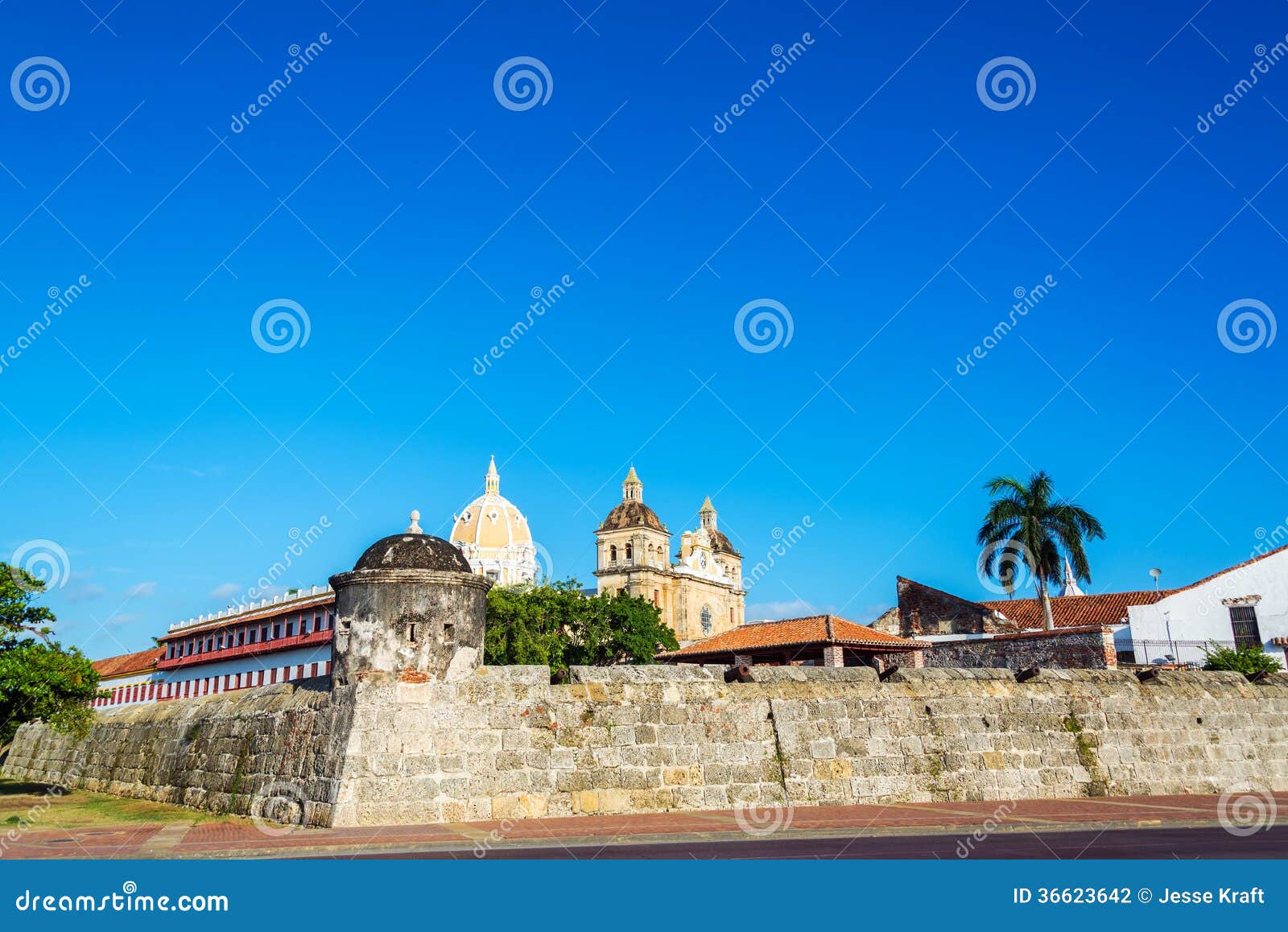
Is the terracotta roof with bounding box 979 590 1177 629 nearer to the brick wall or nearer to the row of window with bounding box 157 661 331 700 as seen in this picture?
the brick wall

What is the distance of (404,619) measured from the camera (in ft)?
40.3

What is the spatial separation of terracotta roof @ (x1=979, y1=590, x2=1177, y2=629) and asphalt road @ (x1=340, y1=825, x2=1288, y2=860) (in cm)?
3010

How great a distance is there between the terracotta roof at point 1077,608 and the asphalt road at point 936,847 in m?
30.1

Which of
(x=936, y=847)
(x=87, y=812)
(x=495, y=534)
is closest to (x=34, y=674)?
(x=87, y=812)

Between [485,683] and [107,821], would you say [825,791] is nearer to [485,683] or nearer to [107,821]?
[485,683]

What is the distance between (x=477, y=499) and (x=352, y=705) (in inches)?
4785

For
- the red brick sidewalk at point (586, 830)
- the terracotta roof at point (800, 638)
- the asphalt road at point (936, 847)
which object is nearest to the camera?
the asphalt road at point (936, 847)

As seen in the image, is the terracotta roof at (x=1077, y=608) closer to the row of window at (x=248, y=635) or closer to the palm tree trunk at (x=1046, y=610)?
the palm tree trunk at (x=1046, y=610)

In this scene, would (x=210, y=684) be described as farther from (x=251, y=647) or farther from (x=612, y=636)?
(x=612, y=636)

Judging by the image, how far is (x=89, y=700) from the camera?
60.0ft

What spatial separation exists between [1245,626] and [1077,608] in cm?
894

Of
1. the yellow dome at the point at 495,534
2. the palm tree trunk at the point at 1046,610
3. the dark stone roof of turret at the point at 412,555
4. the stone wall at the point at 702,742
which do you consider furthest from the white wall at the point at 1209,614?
the yellow dome at the point at 495,534

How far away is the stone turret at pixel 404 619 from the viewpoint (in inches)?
480

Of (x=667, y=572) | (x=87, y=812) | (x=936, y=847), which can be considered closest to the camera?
(x=936, y=847)
